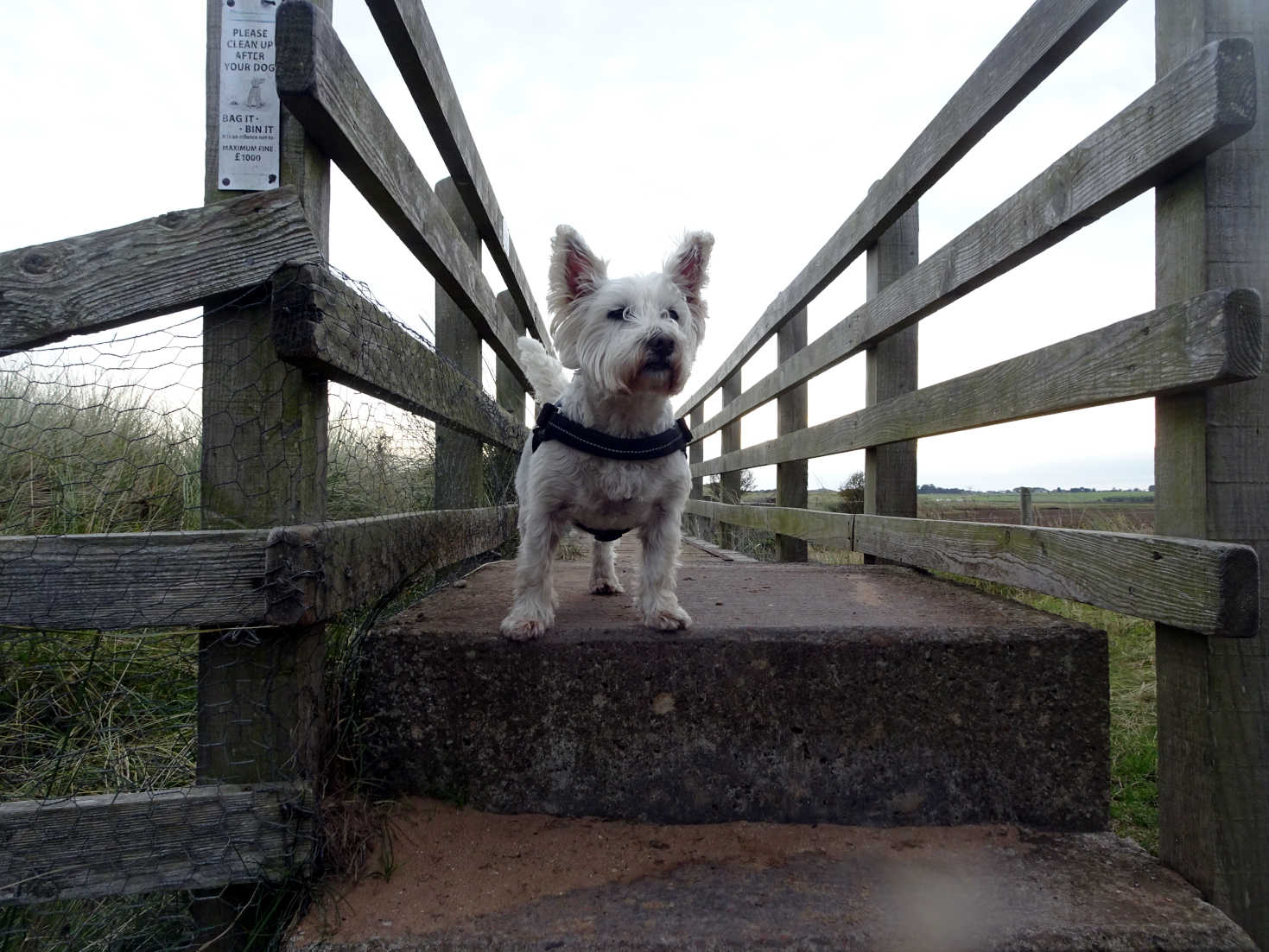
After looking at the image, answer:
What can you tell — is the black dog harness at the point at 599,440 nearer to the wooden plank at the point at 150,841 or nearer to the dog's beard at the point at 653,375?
the dog's beard at the point at 653,375

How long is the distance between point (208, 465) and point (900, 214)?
9.30ft

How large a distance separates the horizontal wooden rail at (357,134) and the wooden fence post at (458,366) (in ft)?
2.88

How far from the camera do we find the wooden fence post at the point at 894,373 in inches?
132

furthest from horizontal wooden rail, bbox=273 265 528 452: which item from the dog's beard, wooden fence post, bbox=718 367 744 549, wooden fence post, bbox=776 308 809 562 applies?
wooden fence post, bbox=718 367 744 549

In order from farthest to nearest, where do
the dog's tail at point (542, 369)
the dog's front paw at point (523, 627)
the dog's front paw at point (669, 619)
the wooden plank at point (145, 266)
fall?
the dog's tail at point (542, 369) < the dog's front paw at point (669, 619) < the dog's front paw at point (523, 627) < the wooden plank at point (145, 266)

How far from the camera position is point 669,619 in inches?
82.4

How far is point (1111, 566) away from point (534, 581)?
1551 mm

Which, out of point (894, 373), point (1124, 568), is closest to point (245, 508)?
point (1124, 568)

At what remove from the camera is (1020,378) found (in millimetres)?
2215

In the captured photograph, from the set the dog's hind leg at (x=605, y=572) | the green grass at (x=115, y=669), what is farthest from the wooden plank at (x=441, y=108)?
the dog's hind leg at (x=605, y=572)

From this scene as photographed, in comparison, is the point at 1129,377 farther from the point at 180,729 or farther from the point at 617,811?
the point at 180,729

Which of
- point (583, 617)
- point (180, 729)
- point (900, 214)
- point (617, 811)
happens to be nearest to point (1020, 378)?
point (900, 214)

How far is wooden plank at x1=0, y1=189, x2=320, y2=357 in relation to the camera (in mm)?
1441

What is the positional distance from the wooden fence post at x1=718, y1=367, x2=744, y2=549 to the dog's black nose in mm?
4687
